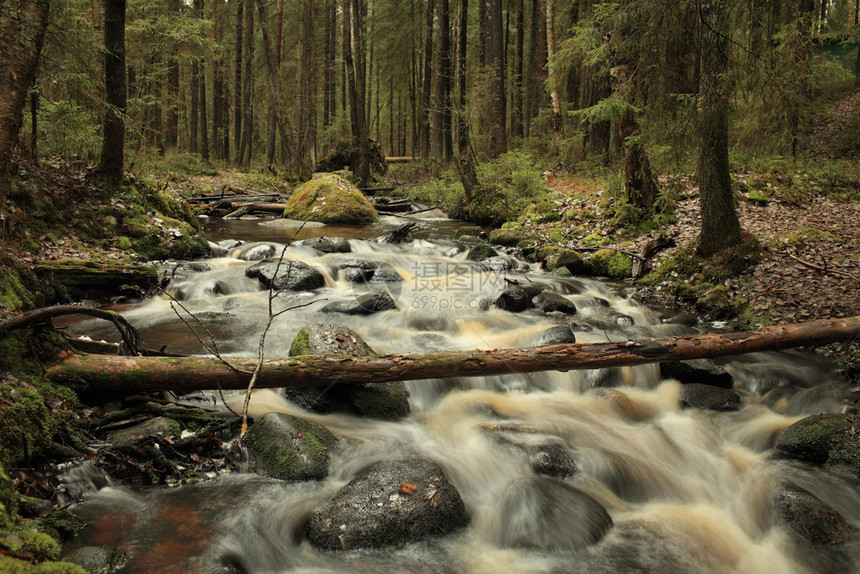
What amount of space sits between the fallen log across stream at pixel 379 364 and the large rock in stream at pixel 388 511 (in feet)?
2.82

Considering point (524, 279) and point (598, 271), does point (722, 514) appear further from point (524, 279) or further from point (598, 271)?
point (598, 271)

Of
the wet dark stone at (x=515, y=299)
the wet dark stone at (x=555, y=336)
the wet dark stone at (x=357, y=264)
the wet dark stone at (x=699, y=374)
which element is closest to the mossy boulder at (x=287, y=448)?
the wet dark stone at (x=555, y=336)

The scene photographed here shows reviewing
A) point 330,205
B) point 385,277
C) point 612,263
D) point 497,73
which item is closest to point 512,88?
point 497,73

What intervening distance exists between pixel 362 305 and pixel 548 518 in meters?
5.22

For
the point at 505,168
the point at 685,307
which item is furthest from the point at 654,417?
Answer: the point at 505,168

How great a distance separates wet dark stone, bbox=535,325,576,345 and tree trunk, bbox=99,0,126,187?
8112mm

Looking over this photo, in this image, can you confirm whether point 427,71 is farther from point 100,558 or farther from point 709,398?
point 100,558

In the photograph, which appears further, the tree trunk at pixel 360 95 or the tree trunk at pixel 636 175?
the tree trunk at pixel 360 95

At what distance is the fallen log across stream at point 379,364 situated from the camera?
13.4 ft

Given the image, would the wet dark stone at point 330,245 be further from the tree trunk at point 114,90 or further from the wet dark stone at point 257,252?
the tree trunk at point 114,90

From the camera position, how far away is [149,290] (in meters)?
8.30

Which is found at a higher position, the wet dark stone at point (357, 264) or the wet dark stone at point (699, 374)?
the wet dark stone at point (357, 264)

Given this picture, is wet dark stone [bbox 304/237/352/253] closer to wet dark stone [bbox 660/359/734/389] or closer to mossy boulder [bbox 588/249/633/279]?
mossy boulder [bbox 588/249/633/279]

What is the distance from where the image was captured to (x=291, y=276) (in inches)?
369
